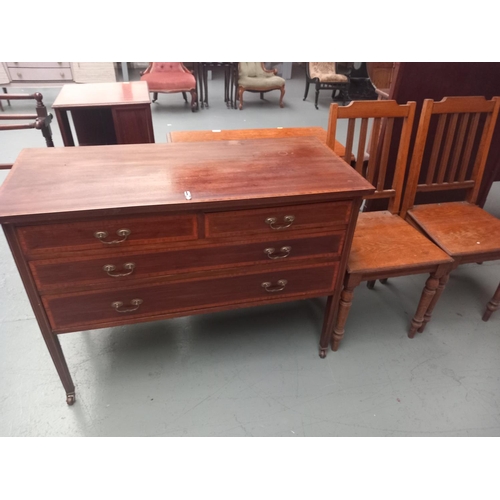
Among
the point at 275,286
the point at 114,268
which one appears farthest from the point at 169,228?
the point at 275,286

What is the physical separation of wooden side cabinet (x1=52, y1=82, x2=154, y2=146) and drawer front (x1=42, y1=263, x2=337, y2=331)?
150 centimetres

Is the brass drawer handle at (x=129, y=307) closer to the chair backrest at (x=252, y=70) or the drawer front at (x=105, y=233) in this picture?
the drawer front at (x=105, y=233)

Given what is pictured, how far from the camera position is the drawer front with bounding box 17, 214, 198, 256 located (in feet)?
3.93

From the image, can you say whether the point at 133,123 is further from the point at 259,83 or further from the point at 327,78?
the point at 327,78

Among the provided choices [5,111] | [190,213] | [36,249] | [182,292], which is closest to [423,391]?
[182,292]

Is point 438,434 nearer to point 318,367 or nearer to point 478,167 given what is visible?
point 318,367

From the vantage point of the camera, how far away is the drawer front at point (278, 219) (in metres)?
1.34

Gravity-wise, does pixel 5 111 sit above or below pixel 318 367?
above

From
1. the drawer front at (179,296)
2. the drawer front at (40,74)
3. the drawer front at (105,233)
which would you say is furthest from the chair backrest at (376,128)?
the drawer front at (40,74)

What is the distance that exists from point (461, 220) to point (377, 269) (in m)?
0.69

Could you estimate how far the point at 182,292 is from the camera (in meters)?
1.46

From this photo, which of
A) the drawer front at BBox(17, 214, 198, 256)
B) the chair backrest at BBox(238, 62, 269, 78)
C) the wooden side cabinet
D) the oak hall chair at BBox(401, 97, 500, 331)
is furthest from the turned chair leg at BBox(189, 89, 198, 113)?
the drawer front at BBox(17, 214, 198, 256)

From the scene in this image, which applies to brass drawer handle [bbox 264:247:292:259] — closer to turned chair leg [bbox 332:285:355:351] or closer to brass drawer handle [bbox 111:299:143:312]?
turned chair leg [bbox 332:285:355:351]

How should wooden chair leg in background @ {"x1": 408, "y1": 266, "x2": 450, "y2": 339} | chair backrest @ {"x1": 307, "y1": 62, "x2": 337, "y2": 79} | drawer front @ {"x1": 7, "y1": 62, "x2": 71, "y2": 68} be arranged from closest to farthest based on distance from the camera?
wooden chair leg in background @ {"x1": 408, "y1": 266, "x2": 450, "y2": 339}, drawer front @ {"x1": 7, "y1": 62, "x2": 71, "y2": 68}, chair backrest @ {"x1": 307, "y1": 62, "x2": 337, "y2": 79}
